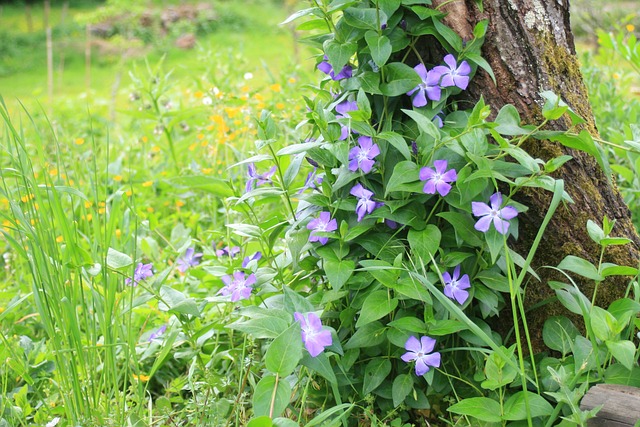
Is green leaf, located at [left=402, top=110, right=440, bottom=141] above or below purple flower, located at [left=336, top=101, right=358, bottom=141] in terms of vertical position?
above

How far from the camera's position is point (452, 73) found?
4.99 ft

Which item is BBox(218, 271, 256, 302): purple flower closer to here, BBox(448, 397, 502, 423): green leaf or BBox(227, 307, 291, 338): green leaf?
BBox(227, 307, 291, 338): green leaf

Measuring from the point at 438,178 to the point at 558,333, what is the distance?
483 mm

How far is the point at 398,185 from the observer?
144 centimetres

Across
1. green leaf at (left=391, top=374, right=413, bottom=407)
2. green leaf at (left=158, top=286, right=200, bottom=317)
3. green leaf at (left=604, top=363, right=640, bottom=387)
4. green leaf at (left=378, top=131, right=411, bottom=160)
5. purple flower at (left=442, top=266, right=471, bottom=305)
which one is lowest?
green leaf at (left=391, top=374, right=413, bottom=407)

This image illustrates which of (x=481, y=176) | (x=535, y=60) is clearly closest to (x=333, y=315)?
(x=481, y=176)

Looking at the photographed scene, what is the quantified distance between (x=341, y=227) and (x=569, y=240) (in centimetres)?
56

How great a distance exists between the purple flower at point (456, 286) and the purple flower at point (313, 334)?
28 centimetres

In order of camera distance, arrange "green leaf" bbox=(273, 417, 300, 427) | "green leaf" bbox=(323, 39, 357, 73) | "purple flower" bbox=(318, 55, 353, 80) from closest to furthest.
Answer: "green leaf" bbox=(273, 417, 300, 427) → "green leaf" bbox=(323, 39, 357, 73) → "purple flower" bbox=(318, 55, 353, 80)

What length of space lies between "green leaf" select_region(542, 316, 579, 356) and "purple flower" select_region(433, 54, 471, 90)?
0.58 meters

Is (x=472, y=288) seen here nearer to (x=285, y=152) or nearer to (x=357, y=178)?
(x=357, y=178)

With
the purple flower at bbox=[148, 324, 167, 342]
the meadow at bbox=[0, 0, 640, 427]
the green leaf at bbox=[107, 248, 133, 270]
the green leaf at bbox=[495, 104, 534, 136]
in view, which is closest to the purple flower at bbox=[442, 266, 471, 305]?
the meadow at bbox=[0, 0, 640, 427]

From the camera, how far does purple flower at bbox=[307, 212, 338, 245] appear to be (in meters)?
1.53

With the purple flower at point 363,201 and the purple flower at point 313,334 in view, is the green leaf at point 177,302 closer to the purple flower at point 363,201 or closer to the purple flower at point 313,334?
the purple flower at point 313,334
